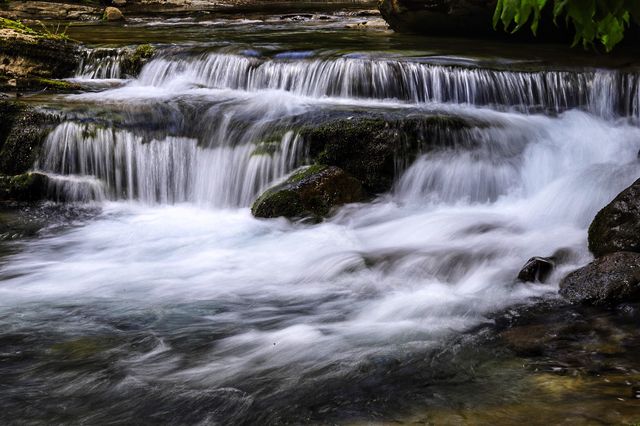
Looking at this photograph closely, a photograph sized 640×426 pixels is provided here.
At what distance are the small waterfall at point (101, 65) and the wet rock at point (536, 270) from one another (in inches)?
341

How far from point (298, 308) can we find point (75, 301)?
189 centimetres

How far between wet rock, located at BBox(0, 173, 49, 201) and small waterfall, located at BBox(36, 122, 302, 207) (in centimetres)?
15

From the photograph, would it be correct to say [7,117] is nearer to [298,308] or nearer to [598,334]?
[298,308]

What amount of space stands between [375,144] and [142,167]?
305cm

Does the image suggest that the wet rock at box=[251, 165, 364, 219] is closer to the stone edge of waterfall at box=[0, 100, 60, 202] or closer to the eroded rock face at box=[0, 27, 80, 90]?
the stone edge of waterfall at box=[0, 100, 60, 202]

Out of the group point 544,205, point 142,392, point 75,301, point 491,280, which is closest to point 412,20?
point 544,205

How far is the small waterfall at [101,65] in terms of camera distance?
12602 mm

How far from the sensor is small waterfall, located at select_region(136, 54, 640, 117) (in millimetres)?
10242

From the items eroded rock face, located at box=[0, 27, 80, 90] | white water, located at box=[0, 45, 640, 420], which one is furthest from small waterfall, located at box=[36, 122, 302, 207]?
eroded rock face, located at box=[0, 27, 80, 90]

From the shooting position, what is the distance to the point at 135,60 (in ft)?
41.4

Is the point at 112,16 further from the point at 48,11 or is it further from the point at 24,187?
the point at 24,187

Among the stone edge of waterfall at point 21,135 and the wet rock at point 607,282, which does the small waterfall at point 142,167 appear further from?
the wet rock at point 607,282

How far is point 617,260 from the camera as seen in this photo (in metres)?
5.71

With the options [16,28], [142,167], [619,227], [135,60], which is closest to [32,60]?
[16,28]
